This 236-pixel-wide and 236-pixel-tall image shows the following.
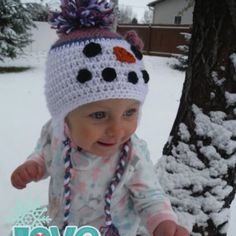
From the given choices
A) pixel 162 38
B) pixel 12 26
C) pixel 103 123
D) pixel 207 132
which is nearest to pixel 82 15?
pixel 103 123

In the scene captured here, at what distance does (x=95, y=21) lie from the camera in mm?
1524

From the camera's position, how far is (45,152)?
1.75 metres

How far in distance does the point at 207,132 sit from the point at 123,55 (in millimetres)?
1014

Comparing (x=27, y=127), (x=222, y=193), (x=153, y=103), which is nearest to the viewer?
(x=222, y=193)

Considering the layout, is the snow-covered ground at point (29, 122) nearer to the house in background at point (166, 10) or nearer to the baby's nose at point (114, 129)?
the baby's nose at point (114, 129)

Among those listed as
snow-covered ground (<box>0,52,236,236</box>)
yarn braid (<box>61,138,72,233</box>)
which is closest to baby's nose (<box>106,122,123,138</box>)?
yarn braid (<box>61,138,72,233</box>)

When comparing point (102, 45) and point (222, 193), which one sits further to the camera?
point (222, 193)

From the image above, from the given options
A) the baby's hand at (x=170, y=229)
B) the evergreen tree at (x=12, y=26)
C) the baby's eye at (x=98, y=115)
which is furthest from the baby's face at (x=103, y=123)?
the evergreen tree at (x=12, y=26)

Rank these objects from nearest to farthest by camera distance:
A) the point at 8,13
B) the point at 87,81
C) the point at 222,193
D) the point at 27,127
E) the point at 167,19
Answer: the point at 87,81, the point at 222,193, the point at 27,127, the point at 8,13, the point at 167,19

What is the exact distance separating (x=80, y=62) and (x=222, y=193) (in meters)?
1.27

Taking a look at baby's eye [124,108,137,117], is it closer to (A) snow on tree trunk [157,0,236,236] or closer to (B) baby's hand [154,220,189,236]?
(B) baby's hand [154,220,189,236]

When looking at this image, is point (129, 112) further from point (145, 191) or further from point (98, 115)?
point (145, 191)

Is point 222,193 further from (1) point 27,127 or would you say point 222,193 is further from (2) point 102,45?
(1) point 27,127

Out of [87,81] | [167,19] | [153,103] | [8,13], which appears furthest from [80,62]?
[167,19]
